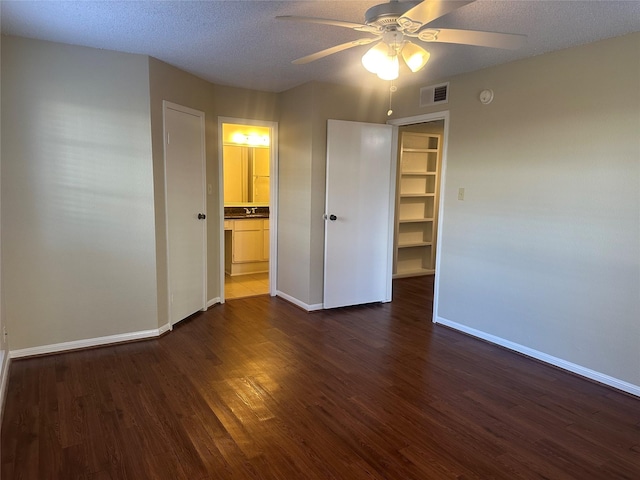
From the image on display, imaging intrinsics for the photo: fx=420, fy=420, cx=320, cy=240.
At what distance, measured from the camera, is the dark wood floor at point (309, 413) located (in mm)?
2010

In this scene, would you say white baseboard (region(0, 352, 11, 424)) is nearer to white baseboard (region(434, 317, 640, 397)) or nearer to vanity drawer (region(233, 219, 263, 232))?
vanity drawer (region(233, 219, 263, 232))

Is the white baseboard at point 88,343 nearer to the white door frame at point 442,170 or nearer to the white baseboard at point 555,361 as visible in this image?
the white door frame at point 442,170

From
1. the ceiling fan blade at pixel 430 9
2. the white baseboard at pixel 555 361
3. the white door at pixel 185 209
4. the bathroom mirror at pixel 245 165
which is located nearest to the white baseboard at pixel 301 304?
the white door at pixel 185 209

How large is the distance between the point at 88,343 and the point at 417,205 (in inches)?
185

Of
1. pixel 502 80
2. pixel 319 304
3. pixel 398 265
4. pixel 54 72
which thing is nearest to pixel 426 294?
pixel 398 265

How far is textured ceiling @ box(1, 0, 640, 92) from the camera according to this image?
232cm

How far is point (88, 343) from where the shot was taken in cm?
332

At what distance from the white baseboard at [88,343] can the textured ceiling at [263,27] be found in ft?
7.26

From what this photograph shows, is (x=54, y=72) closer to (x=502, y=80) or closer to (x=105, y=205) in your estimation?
(x=105, y=205)

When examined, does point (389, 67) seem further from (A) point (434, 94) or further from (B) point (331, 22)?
(A) point (434, 94)

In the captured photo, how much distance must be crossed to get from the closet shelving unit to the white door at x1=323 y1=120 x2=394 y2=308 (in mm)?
1450

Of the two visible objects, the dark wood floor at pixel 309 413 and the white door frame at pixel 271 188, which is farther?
the white door frame at pixel 271 188

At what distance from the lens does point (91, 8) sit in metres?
2.37

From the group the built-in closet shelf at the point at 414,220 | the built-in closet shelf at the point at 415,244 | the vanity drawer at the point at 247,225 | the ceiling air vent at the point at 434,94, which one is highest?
the ceiling air vent at the point at 434,94
